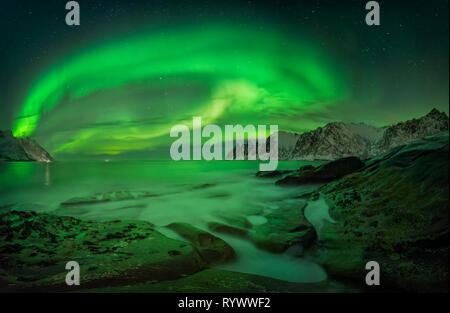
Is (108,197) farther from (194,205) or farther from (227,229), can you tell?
(227,229)

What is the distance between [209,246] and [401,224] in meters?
3.52

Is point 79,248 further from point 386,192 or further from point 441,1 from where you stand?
point 441,1

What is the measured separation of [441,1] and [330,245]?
17.3 ft

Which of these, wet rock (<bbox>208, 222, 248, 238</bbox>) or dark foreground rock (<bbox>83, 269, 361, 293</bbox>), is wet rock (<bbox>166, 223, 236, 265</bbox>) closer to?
dark foreground rock (<bbox>83, 269, 361, 293</bbox>)

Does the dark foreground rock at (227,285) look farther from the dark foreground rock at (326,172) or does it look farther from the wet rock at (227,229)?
the dark foreground rock at (326,172)

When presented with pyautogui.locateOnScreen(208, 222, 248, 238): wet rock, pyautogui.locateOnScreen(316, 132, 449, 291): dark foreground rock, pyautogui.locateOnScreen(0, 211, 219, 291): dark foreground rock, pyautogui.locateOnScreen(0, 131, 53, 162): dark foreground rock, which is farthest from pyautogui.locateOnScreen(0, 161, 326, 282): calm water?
pyautogui.locateOnScreen(0, 131, 53, 162): dark foreground rock

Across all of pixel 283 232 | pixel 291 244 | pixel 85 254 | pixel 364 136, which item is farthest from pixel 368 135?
pixel 85 254

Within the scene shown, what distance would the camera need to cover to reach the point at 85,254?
12.6 feet

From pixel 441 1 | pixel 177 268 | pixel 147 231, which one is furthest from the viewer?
pixel 147 231

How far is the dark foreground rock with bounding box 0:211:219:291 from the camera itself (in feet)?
10.5

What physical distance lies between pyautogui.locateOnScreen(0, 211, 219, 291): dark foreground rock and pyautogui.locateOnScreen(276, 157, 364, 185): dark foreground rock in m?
5.52

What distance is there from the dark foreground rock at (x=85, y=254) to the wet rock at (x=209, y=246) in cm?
6
